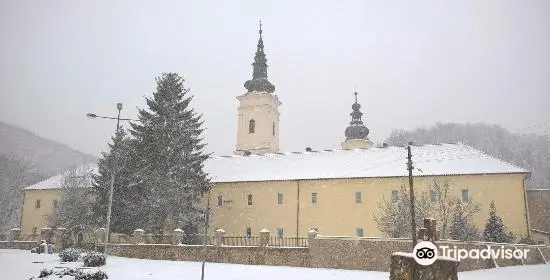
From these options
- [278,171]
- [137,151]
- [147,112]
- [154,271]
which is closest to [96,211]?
[137,151]

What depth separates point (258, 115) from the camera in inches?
2285

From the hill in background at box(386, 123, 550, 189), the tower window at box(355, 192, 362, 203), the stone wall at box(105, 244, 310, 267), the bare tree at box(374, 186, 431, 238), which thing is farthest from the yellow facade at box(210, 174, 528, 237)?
the hill in background at box(386, 123, 550, 189)

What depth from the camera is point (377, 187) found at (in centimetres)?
3806

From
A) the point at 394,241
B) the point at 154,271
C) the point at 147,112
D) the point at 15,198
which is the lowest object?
the point at 154,271

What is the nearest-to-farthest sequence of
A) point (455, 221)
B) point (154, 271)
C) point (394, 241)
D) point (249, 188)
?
point (154, 271) < point (394, 241) < point (455, 221) < point (249, 188)

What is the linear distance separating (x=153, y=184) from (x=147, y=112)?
6.71m

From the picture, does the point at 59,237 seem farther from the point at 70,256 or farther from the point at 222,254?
the point at 222,254

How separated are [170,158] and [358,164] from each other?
17057mm

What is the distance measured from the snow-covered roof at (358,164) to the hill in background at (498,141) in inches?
1169

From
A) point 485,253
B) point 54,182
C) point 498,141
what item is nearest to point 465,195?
point 485,253

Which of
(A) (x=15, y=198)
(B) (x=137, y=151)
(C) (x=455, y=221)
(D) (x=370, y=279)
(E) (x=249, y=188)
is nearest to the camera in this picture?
(D) (x=370, y=279)

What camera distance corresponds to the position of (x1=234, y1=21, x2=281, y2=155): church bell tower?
188 feet

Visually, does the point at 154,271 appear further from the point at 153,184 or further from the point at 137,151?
the point at 137,151

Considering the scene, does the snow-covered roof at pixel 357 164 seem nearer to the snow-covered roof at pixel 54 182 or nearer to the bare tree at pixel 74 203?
the bare tree at pixel 74 203
